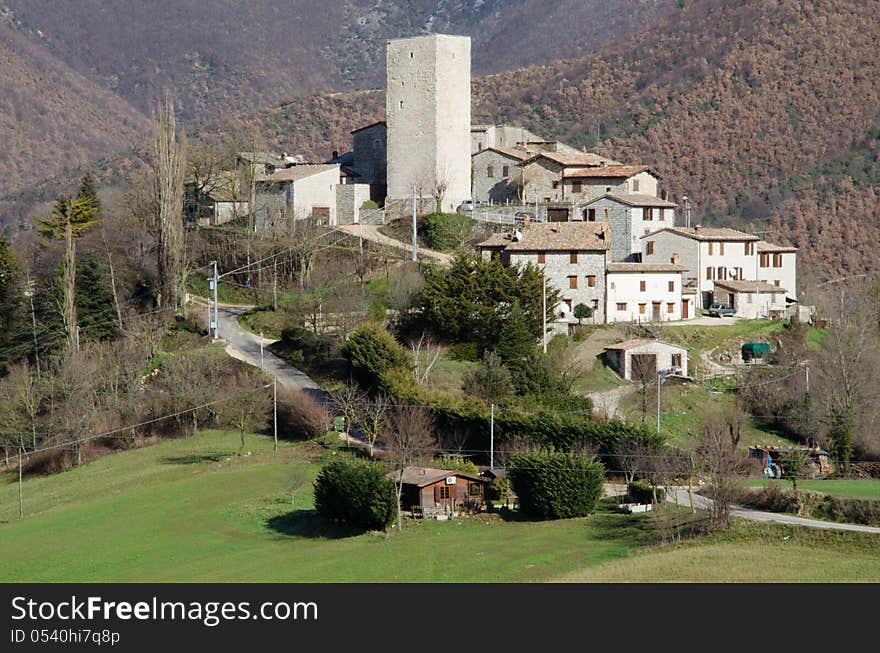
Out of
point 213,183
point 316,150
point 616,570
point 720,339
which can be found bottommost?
point 616,570

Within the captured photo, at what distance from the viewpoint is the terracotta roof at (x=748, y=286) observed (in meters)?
65.7

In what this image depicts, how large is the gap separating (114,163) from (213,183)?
215 ft

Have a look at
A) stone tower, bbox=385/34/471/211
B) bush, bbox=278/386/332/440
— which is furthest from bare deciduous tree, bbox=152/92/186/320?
stone tower, bbox=385/34/471/211

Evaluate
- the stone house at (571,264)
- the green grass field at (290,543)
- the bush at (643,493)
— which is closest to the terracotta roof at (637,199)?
the stone house at (571,264)

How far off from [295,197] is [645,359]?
23.0 meters

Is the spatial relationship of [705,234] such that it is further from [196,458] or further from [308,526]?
[308,526]

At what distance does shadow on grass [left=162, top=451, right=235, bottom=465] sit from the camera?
5250cm

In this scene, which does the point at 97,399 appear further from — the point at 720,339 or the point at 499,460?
the point at 720,339

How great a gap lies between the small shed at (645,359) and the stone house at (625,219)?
9076 mm

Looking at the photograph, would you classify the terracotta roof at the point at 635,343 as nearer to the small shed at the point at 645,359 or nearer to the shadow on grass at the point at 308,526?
the small shed at the point at 645,359

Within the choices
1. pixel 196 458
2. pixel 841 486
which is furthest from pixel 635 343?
pixel 196 458

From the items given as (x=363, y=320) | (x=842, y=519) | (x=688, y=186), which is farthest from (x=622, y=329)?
(x=688, y=186)

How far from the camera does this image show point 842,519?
39.4 metres

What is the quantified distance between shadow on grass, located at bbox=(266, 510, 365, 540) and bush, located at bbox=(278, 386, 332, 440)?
8848 mm
